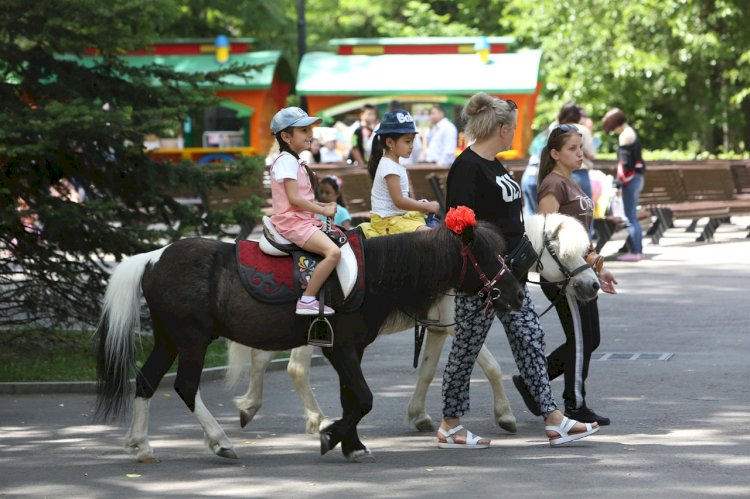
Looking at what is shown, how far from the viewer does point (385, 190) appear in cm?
1007

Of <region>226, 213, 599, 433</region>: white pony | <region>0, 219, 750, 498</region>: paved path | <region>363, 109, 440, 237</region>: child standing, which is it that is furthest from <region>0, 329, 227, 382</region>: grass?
<region>363, 109, 440, 237</region>: child standing

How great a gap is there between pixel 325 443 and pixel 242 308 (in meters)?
0.91

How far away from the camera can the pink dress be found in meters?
8.84

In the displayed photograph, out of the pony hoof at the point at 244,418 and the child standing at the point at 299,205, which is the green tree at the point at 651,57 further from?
the child standing at the point at 299,205

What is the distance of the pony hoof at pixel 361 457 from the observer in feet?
28.6

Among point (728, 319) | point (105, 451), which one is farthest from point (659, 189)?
point (105, 451)

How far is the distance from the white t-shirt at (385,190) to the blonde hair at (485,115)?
0.80 meters

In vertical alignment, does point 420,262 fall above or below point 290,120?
below

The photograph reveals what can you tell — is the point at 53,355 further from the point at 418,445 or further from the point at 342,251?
the point at 342,251

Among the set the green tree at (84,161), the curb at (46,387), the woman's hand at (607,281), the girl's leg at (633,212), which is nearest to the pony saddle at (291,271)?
the woman's hand at (607,281)

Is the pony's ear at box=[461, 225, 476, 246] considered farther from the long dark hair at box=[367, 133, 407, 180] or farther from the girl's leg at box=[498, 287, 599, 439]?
the long dark hair at box=[367, 133, 407, 180]

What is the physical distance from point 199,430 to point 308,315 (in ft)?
5.12

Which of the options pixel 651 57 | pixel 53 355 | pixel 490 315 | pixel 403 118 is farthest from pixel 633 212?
pixel 651 57

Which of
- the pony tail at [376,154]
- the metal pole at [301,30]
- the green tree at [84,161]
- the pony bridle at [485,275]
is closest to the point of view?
the pony bridle at [485,275]
